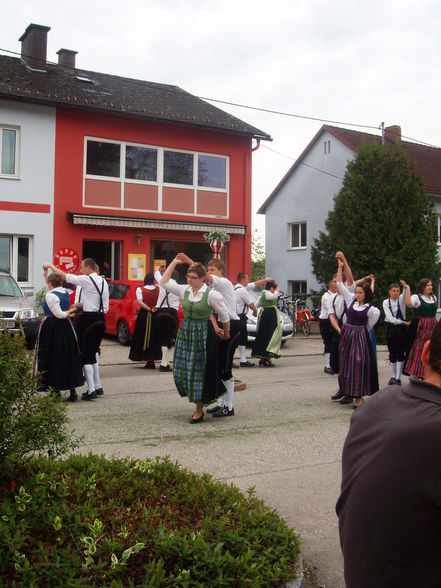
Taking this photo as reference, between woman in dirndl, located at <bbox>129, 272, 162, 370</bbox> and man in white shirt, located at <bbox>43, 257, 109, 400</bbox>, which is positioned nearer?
man in white shirt, located at <bbox>43, 257, 109, 400</bbox>

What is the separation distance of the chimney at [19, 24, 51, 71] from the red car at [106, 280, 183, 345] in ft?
31.4

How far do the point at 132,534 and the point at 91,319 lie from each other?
667 centimetres

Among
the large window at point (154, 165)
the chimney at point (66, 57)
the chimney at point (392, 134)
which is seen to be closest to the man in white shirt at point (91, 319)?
the large window at point (154, 165)

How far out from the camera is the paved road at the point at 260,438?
5.06m

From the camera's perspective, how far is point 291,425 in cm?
825

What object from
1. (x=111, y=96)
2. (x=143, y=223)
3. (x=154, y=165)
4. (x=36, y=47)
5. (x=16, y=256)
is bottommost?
(x=16, y=256)

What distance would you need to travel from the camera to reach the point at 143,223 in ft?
72.6

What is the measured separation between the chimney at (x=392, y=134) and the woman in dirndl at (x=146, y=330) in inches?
920

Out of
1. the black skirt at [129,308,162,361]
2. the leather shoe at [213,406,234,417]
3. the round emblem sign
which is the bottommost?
the leather shoe at [213,406,234,417]

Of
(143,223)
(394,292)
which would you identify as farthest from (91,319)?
(143,223)

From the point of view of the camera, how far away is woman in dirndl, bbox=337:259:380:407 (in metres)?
9.19

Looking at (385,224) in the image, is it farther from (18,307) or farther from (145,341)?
(18,307)

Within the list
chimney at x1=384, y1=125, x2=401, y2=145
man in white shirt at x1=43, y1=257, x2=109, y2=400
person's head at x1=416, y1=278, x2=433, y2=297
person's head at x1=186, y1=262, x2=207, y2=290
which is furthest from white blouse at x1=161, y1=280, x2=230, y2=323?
chimney at x1=384, y1=125, x2=401, y2=145

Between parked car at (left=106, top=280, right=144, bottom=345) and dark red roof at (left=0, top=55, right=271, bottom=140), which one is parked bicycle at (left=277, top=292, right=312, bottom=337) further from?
parked car at (left=106, top=280, right=144, bottom=345)
